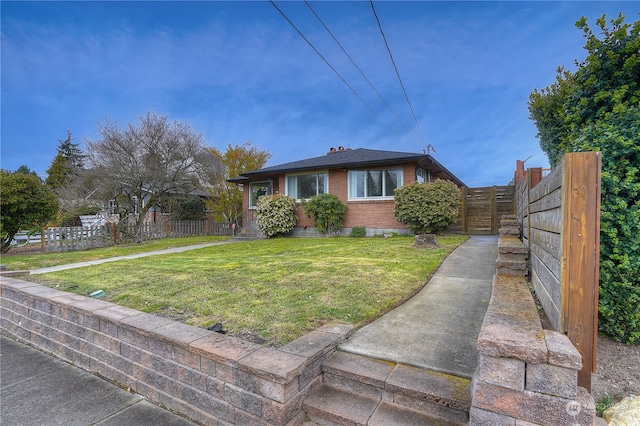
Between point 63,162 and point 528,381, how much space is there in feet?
135

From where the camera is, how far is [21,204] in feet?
31.2

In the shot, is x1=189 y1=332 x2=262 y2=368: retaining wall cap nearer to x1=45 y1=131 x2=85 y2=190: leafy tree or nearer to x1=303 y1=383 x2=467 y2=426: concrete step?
x1=303 y1=383 x2=467 y2=426: concrete step

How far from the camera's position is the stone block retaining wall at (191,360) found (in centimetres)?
200

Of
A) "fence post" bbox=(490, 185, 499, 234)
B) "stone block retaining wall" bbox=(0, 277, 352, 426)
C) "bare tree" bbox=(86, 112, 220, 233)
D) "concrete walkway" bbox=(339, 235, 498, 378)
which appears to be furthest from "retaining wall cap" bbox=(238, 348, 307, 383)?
"bare tree" bbox=(86, 112, 220, 233)

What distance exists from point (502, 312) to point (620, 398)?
79 cm

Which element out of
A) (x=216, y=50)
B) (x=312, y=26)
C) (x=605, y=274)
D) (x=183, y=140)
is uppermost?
(x=216, y=50)

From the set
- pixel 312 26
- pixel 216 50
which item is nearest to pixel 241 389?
pixel 312 26

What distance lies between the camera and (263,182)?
51.9ft

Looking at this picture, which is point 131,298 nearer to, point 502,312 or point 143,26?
point 502,312

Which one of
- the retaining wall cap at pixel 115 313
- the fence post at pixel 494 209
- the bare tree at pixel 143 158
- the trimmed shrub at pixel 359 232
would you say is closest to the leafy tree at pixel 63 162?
the bare tree at pixel 143 158

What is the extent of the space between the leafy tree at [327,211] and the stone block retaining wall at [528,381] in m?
10.5

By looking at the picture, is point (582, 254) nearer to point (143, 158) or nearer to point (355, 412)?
point (355, 412)

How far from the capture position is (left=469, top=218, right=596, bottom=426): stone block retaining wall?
4.51 ft

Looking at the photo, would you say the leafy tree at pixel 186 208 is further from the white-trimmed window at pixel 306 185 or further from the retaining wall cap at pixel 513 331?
the retaining wall cap at pixel 513 331
